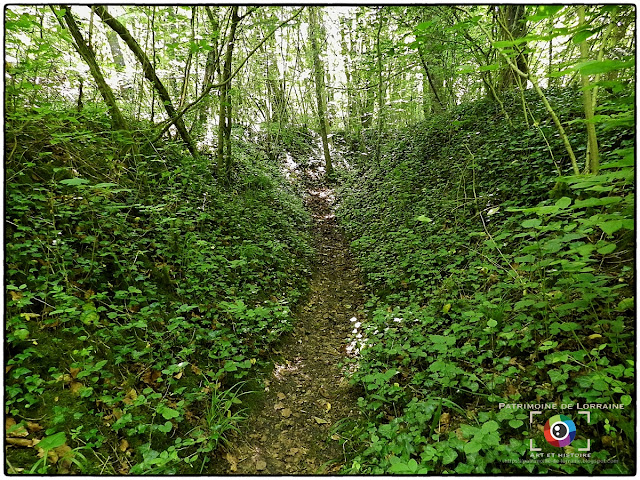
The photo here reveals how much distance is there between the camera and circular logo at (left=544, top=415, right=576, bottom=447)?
1.98 metres

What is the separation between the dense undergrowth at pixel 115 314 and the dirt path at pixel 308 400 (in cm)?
26

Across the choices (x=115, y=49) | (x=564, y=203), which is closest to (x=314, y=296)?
(x=564, y=203)

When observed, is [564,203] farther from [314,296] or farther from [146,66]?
[146,66]

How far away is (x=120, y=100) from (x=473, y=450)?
799cm

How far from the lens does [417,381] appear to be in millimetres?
2992

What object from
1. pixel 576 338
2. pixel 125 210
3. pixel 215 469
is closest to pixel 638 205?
pixel 576 338

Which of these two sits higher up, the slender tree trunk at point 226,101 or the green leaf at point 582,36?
the slender tree trunk at point 226,101

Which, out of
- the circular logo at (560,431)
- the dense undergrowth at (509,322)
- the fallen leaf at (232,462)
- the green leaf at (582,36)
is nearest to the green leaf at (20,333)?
the fallen leaf at (232,462)

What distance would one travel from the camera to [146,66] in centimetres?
588

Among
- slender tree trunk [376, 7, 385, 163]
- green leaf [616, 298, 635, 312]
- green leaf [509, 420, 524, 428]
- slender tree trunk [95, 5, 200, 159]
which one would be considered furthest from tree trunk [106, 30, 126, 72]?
green leaf [616, 298, 635, 312]

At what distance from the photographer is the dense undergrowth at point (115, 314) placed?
7.54ft

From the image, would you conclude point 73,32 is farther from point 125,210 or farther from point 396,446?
point 396,446

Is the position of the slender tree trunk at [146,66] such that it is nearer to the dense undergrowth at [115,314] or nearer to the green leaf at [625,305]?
the dense undergrowth at [115,314]

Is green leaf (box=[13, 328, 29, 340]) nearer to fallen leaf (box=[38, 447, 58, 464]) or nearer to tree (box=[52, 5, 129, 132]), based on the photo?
fallen leaf (box=[38, 447, 58, 464])
